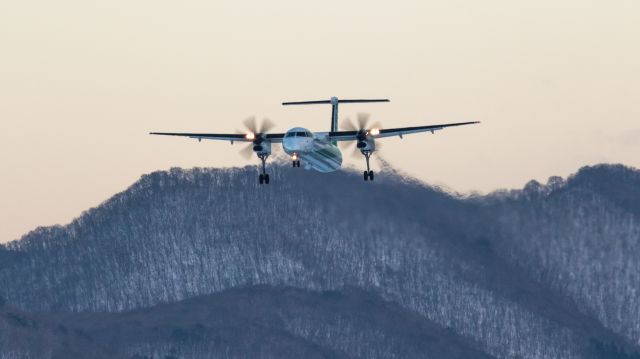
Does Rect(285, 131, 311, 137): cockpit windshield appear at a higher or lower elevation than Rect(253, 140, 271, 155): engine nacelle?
higher

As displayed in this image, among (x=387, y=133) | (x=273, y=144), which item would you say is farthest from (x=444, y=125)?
(x=273, y=144)

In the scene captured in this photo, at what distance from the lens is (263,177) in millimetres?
147750

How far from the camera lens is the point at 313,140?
140 m

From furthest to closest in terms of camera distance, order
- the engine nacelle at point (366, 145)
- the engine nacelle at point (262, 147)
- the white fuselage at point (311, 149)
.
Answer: the engine nacelle at point (366, 145) → the engine nacelle at point (262, 147) → the white fuselage at point (311, 149)

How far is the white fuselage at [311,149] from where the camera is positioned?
139 m

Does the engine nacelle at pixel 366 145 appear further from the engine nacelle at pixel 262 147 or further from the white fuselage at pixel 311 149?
the engine nacelle at pixel 262 147

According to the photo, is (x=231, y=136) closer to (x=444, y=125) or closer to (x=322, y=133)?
(x=322, y=133)

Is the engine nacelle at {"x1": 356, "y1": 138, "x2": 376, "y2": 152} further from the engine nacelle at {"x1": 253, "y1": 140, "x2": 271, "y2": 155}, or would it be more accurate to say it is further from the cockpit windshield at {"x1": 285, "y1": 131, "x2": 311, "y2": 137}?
the cockpit windshield at {"x1": 285, "y1": 131, "x2": 311, "y2": 137}

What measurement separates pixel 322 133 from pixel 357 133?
5.69 metres

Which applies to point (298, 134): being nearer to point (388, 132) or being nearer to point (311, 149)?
point (311, 149)

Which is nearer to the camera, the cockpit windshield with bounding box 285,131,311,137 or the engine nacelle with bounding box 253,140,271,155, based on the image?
the cockpit windshield with bounding box 285,131,311,137

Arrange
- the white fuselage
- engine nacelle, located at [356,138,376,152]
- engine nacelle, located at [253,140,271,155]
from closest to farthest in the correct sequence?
1. the white fuselage
2. engine nacelle, located at [253,140,271,155]
3. engine nacelle, located at [356,138,376,152]

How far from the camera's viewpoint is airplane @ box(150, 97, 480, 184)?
139 meters

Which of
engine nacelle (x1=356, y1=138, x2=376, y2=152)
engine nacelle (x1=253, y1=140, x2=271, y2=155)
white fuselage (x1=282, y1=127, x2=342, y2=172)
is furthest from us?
engine nacelle (x1=356, y1=138, x2=376, y2=152)
